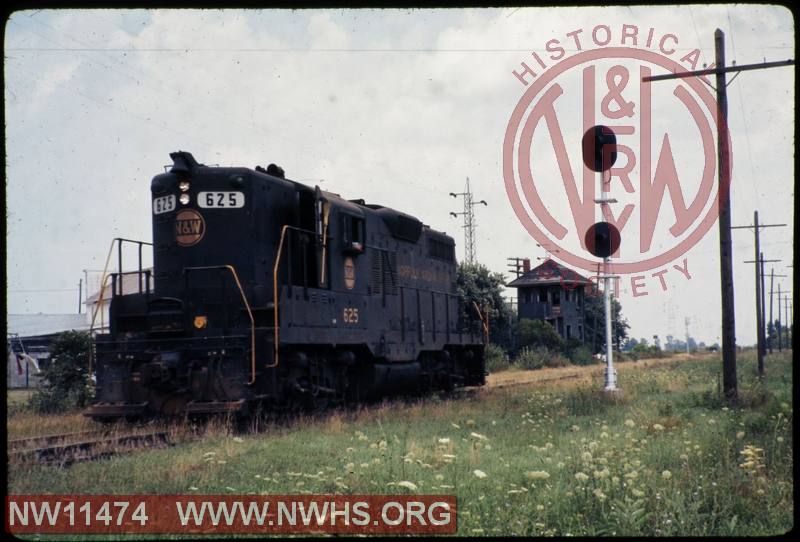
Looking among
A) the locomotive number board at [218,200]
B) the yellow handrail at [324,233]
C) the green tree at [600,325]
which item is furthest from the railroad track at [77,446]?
the green tree at [600,325]

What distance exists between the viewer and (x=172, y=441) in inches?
382

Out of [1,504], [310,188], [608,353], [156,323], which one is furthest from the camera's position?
[608,353]

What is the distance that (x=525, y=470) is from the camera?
24.6 feet

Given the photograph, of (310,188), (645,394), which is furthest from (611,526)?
(645,394)

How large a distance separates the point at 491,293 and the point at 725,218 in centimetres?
2824

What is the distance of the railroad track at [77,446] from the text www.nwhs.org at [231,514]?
210 cm

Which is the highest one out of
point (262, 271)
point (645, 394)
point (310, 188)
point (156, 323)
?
point (310, 188)

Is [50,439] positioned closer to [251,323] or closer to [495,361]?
[251,323]

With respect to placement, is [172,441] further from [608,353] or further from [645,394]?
[645,394]

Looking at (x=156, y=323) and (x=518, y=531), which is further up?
(x=156, y=323)

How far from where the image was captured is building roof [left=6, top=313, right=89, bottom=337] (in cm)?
4162

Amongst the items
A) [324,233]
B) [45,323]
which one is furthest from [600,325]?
[324,233]

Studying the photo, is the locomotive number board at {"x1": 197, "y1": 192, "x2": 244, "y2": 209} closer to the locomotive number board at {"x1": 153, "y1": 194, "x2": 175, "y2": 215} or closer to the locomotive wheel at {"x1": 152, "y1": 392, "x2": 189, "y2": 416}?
the locomotive number board at {"x1": 153, "y1": 194, "x2": 175, "y2": 215}

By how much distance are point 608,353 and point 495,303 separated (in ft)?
88.0
